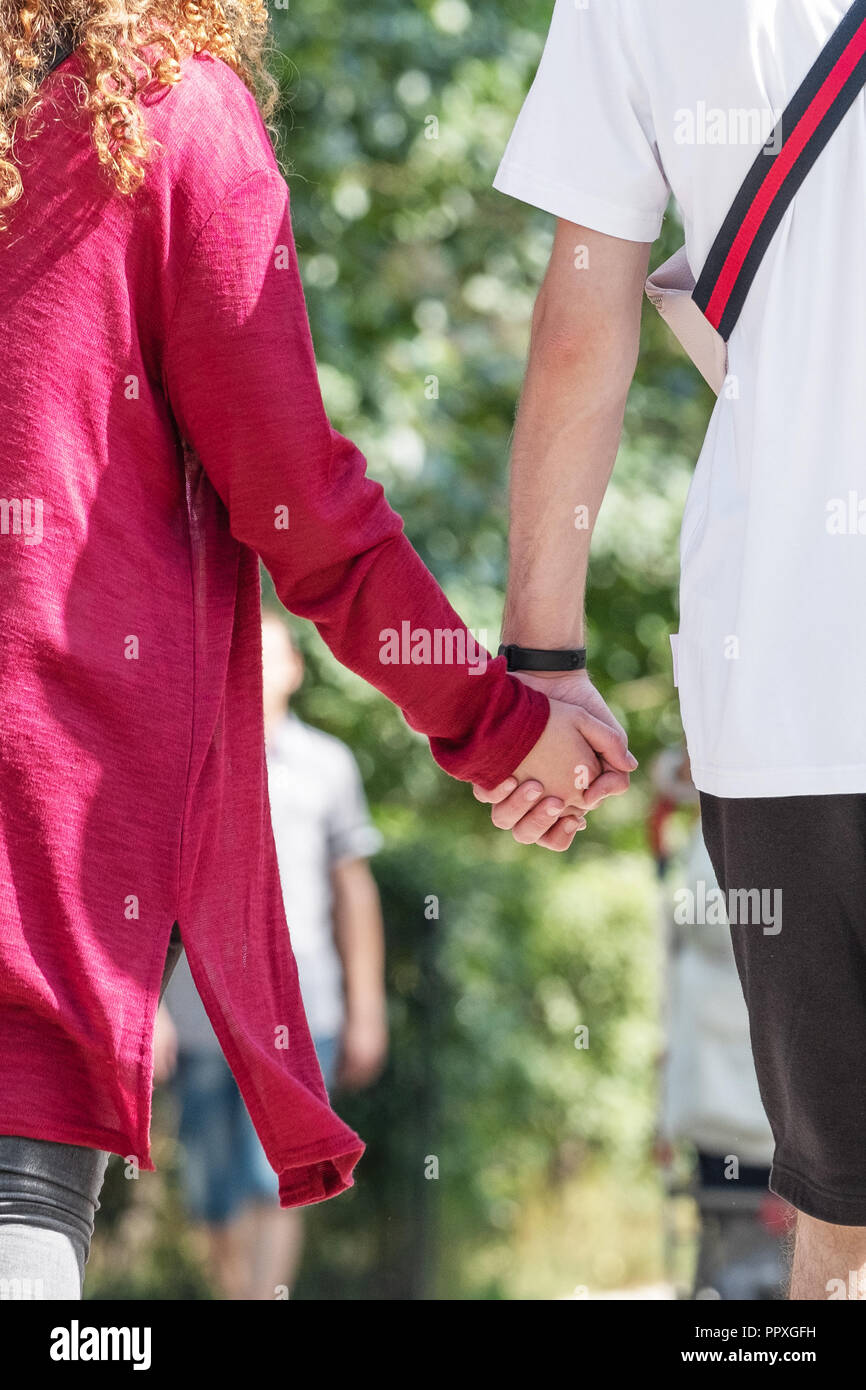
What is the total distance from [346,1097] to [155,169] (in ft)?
13.7

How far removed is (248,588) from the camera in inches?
77.7

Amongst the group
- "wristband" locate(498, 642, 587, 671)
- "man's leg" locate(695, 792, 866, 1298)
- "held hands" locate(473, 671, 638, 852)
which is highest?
"wristband" locate(498, 642, 587, 671)

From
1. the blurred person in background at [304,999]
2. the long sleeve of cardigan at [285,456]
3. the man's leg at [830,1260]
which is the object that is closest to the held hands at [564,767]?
the long sleeve of cardigan at [285,456]

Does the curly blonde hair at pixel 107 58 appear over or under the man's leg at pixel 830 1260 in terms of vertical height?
over

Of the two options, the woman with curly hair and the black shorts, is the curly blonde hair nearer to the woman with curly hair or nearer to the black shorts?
the woman with curly hair

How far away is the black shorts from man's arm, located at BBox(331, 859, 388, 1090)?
307 centimetres

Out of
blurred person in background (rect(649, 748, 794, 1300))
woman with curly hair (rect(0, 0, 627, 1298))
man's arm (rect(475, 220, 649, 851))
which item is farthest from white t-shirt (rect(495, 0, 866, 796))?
blurred person in background (rect(649, 748, 794, 1300))

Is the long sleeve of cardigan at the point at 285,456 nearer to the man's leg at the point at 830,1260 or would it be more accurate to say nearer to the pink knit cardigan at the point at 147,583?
the pink knit cardigan at the point at 147,583

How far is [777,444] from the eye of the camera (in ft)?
6.23

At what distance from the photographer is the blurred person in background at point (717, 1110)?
4355 mm

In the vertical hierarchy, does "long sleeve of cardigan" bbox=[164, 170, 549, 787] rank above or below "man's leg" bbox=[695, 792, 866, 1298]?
above

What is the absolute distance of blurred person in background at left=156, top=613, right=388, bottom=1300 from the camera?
15.8ft

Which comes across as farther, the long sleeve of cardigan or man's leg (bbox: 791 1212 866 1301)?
man's leg (bbox: 791 1212 866 1301)

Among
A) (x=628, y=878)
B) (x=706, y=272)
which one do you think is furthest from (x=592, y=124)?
(x=628, y=878)
